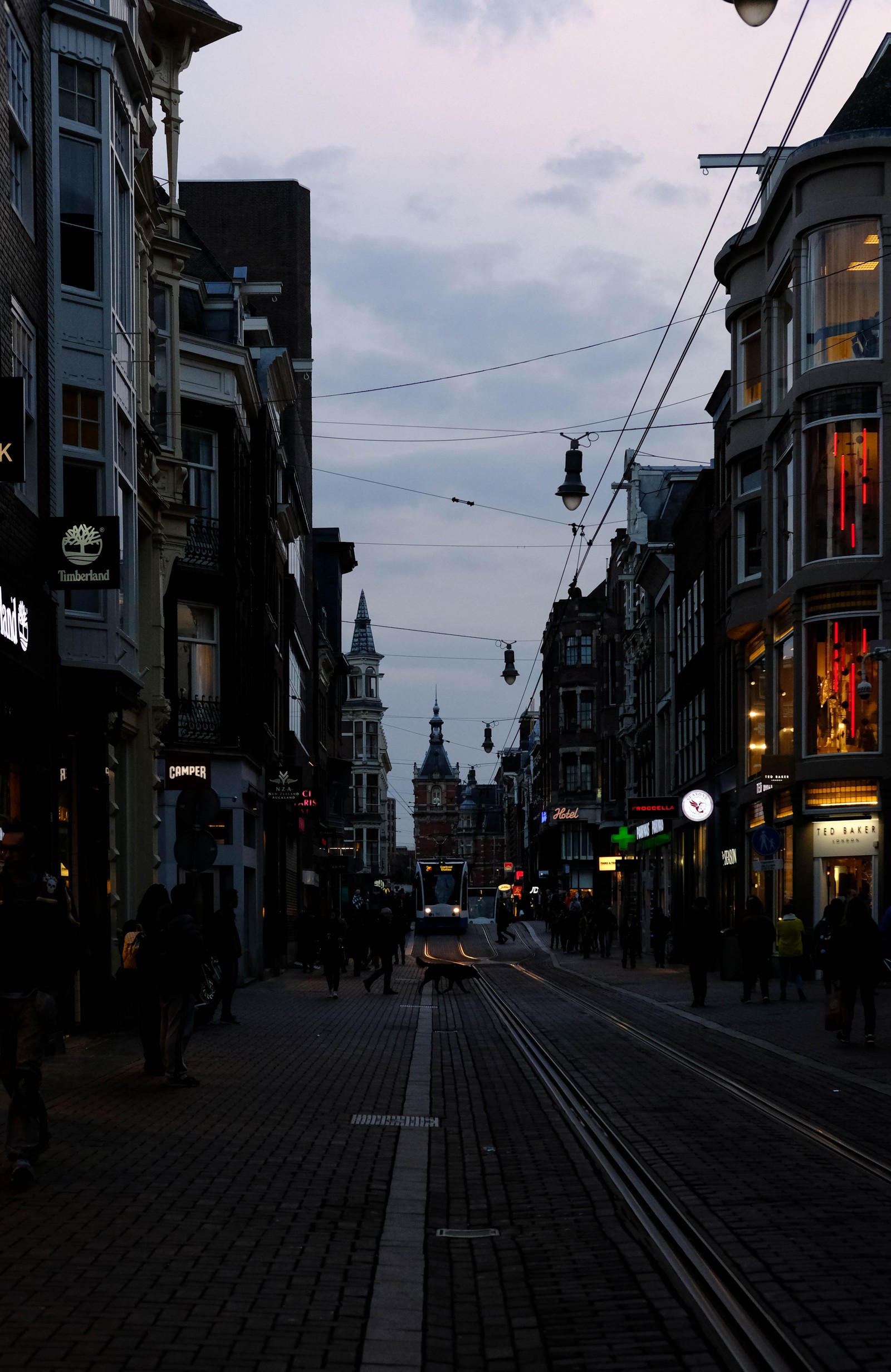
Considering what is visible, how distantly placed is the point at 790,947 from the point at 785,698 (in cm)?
1071

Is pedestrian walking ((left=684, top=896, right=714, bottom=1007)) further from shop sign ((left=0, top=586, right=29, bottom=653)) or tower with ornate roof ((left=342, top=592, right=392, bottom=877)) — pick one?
tower with ornate roof ((left=342, top=592, right=392, bottom=877))

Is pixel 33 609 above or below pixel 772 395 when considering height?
below

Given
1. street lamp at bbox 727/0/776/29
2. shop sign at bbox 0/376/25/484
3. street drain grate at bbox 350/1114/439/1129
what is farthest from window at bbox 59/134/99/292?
street drain grate at bbox 350/1114/439/1129

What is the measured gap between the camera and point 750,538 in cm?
4291

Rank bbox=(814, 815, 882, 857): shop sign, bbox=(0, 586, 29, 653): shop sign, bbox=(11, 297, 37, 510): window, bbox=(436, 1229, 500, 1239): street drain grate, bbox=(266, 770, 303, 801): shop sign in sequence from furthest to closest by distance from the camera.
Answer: bbox=(266, 770, 303, 801): shop sign, bbox=(814, 815, 882, 857): shop sign, bbox=(11, 297, 37, 510): window, bbox=(0, 586, 29, 653): shop sign, bbox=(436, 1229, 500, 1239): street drain grate

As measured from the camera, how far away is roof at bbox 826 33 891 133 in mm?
36812

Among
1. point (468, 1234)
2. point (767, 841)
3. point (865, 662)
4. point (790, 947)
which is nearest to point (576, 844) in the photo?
point (865, 662)

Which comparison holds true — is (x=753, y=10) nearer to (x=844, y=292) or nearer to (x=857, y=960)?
(x=857, y=960)

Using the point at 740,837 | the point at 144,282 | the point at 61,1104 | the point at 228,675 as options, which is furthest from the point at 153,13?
the point at 740,837

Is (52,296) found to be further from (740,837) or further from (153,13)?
(740,837)

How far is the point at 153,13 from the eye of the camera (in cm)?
2947

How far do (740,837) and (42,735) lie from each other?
26.9 m

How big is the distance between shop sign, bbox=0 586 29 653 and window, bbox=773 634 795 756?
22.0 metres

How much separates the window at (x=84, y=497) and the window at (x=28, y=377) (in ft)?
4.92
